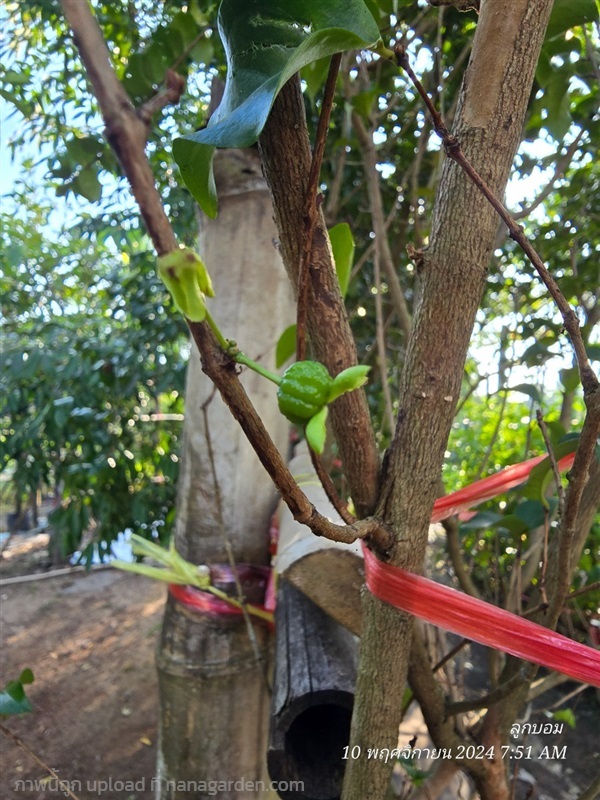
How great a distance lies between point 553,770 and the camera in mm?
1782

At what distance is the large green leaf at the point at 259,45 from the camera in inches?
9.7

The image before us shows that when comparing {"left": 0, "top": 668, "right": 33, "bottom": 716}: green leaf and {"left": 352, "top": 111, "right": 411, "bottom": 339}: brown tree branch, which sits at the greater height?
{"left": 352, "top": 111, "right": 411, "bottom": 339}: brown tree branch

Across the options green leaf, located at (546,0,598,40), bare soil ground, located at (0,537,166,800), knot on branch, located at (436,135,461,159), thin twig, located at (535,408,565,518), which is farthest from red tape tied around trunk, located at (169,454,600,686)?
bare soil ground, located at (0,537,166,800)

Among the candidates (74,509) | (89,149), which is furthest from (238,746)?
(74,509)

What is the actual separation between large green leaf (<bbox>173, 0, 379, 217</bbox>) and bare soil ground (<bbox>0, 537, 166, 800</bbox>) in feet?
4.48

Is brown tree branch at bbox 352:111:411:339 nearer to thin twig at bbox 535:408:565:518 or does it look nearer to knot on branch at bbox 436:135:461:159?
thin twig at bbox 535:408:565:518

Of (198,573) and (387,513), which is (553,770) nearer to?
(198,573)

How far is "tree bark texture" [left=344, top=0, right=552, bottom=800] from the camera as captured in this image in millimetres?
396

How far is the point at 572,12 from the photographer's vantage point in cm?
56

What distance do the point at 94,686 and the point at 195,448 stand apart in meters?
1.87

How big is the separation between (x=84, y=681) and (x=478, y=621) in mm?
Result: 2323

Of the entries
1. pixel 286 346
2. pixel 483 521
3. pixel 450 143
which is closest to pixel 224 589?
pixel 483 521

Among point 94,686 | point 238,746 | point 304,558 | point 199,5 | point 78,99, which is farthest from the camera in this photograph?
point 94,686

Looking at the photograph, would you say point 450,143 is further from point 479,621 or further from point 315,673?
point 315,673
